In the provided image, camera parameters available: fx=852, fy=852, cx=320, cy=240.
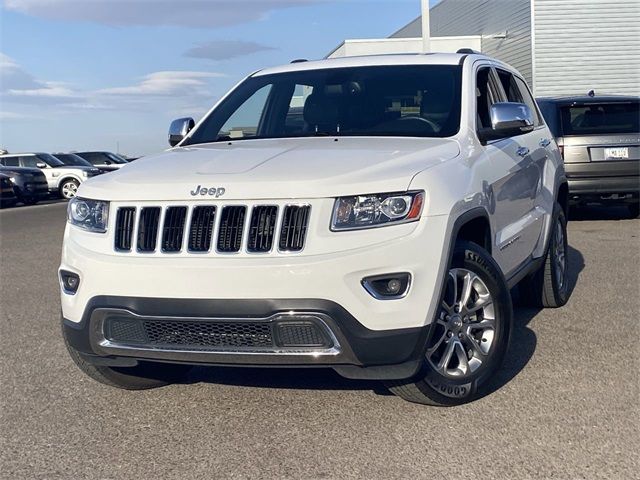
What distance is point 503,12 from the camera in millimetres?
31000

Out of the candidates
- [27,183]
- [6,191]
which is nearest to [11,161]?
[27,183]

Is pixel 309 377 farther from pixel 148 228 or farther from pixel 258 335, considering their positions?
pixel 148 228

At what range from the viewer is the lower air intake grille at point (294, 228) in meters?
3.74

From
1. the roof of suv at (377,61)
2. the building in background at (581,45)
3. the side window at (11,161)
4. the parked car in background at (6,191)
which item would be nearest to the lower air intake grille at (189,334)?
the roof of suv at (377,61)

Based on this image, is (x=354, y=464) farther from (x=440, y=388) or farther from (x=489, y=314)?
(x=489, y=314)

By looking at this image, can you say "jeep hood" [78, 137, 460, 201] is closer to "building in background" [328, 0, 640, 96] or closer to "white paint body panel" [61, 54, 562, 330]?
"white paint body panel" [61, 54, 562, 330]

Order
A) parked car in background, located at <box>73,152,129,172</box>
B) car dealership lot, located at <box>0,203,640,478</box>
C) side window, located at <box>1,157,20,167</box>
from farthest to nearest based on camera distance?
parked car in background, located at <box>73,152,129,172</box> < side window, located at <box>1,157,20,167</box> < car dealership lot, located at <box>0,203,640,478</box>

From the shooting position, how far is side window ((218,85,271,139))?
5.62 metres

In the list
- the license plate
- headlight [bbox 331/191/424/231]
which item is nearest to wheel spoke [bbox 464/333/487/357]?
headlight [bbox 331/191/424/231]

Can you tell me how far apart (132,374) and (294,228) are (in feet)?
4.89

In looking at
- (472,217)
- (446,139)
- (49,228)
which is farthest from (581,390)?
(49,228)

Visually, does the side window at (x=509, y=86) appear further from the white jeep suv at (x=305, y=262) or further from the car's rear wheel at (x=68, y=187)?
the car's rear wheel at (x=68, y=187)

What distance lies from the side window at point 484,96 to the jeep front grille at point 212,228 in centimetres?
180

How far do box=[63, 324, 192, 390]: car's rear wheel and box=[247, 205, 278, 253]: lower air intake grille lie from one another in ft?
3.93
